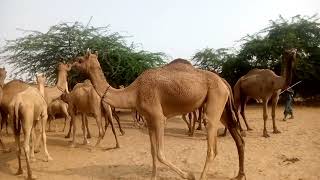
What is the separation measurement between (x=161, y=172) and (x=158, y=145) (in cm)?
100

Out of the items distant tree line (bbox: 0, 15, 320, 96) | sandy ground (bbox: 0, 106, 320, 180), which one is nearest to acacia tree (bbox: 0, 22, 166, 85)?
distant tree line (bbox: 0, 15, 320, 96)

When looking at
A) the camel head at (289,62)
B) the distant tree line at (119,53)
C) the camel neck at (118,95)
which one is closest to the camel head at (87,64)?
the camel neck at (118,95)

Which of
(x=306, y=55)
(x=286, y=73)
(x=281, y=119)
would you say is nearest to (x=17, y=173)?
(x=286, y=73)

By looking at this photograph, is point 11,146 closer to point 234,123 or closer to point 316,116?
point 234,123

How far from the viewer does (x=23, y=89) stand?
37.6 ft

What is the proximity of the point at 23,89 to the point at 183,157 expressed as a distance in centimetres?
472

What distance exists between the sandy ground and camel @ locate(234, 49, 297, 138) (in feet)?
3.24

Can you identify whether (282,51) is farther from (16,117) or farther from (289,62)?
(16,117)

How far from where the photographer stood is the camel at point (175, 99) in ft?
26.8

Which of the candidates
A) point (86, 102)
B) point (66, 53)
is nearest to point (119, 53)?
point (66, 53)

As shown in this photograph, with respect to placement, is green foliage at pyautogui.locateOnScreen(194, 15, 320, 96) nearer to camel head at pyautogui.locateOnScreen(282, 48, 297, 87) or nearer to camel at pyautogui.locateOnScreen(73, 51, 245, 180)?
camel head at pyautogui.locateOnScreen(282, 48, 297, 87)

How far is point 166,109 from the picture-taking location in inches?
332

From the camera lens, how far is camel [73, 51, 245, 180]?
816cm

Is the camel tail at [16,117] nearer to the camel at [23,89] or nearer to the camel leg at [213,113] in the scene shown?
the camel at [23,89]
